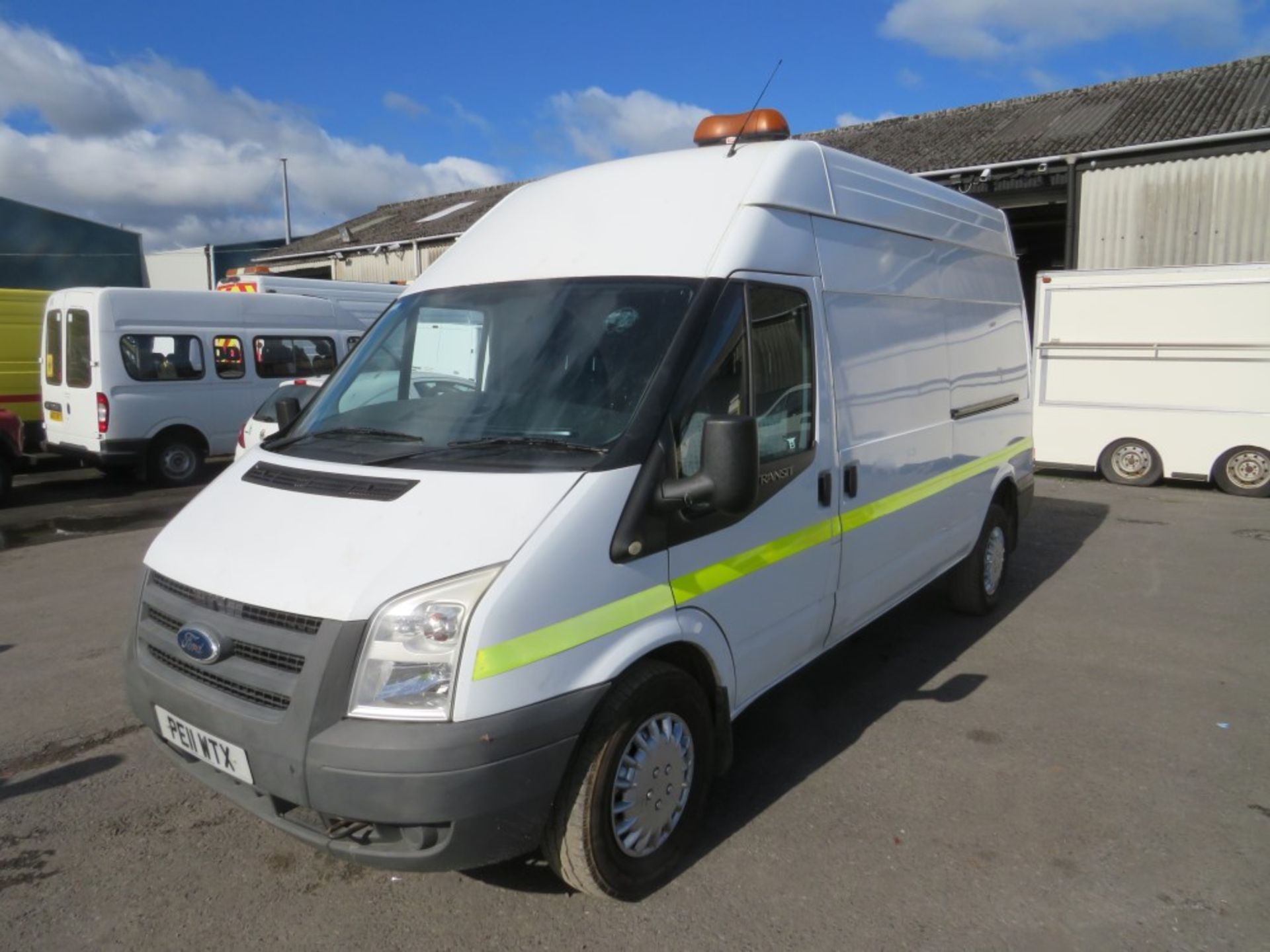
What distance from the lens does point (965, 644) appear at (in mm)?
5574

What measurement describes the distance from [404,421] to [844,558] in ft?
6.50

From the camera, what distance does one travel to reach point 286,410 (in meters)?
4.23

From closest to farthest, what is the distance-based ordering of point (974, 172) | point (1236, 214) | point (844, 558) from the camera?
1. point (844, 558)
2. point (1236, 214)
3. point (974, 172)

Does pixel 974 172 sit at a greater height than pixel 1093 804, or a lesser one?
greater

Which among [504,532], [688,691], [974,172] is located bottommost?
[688,691]

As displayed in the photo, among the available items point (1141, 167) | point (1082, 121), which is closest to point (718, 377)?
point (1141, 167)

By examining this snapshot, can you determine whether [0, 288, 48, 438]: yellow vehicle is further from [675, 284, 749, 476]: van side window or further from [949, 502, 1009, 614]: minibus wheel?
[675, 284, 749, 476]: van side window

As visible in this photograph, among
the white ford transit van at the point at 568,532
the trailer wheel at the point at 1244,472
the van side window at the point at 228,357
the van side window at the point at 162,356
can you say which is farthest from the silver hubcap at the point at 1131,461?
the van side window at the point at 162,356

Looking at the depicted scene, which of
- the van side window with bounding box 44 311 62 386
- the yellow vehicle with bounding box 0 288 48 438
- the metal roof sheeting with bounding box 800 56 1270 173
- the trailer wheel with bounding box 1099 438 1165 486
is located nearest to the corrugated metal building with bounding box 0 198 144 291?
the yellow vehicle with bounding box 0 288 48 438

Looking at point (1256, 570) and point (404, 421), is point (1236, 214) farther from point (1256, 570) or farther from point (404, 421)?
point (404, 421)

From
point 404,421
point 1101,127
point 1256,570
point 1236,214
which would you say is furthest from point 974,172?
point 404,421

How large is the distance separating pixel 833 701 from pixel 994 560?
6.92 ft

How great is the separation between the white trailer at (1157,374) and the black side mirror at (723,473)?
32.8 ft

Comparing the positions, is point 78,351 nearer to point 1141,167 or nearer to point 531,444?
point 531,444
